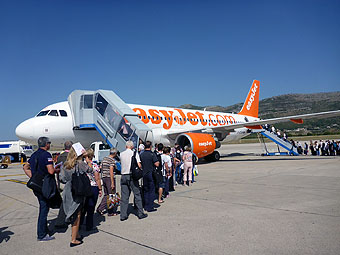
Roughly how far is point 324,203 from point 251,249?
3219 millimetres

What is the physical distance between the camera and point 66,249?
157 inches

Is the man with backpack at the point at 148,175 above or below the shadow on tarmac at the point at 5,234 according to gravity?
above

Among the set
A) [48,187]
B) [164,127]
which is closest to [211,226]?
[48,187]

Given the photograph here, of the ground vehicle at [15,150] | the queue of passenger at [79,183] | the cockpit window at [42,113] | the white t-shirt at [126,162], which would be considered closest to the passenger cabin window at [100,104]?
the cockpit window at [42,113]

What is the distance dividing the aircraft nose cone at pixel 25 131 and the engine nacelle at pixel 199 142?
23.7 feet

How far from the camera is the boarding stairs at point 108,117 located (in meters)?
11.0

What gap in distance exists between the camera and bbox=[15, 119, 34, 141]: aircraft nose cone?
12.5 m

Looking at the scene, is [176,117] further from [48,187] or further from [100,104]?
[48,187]

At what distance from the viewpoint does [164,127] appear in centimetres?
1678

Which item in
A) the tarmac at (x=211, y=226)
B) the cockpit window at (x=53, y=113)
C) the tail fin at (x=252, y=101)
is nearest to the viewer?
the tarmac at (x=211, y=226)

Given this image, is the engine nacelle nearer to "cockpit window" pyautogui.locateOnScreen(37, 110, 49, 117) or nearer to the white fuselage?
the white fuselage

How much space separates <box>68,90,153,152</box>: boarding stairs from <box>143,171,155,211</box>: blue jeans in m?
4.44

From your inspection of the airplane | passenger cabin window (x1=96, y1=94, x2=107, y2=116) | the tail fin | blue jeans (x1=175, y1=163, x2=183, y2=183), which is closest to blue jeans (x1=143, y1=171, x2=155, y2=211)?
blue jeans (x1=175, y1=163, x2=183, y2=183)

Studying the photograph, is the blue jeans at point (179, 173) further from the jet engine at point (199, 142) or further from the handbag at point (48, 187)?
the handbag at point (48, 187)
